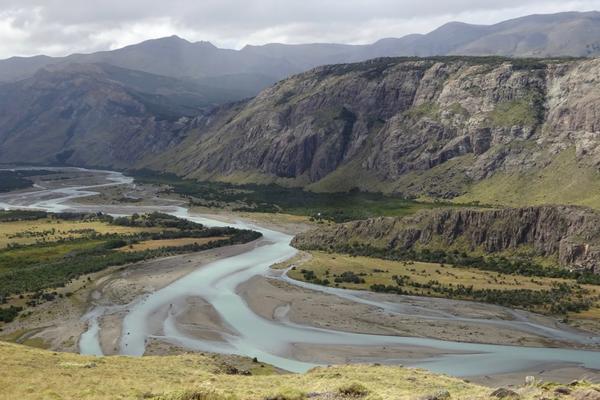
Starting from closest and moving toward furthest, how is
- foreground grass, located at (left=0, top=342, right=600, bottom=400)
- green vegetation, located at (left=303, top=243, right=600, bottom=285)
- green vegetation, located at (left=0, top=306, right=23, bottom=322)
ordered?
foreground grass, located at (left=0, top=342, right=600, bottom=400) < green vegetation, located at (left=0, top=306, right=23, bottom=322) < green vegetation, located at (left=303, top=243, right=600, bottom=285)

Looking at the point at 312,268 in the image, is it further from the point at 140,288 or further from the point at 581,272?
the point at 581,272

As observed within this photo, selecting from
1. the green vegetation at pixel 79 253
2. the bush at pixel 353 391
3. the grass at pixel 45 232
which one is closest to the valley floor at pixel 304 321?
the green vegetation at pixel 79 253

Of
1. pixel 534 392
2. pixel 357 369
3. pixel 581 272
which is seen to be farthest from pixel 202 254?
pixel 534 392

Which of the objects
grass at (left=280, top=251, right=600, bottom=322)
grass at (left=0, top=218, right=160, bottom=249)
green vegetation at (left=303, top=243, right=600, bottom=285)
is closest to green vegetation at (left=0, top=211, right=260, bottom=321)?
grass at (left=0, top=218, right=160, bottom=249)

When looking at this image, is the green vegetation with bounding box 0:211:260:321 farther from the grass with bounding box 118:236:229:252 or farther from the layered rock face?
the layered rock face

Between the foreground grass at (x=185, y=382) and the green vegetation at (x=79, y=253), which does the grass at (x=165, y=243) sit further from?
the foreground grass at (x=185, y=382)

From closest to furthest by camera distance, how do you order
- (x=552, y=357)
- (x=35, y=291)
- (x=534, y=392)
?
(x=534, y=392) < (x=552, y=357) < (x=35, y=291)

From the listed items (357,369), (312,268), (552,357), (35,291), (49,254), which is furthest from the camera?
(49,254)
